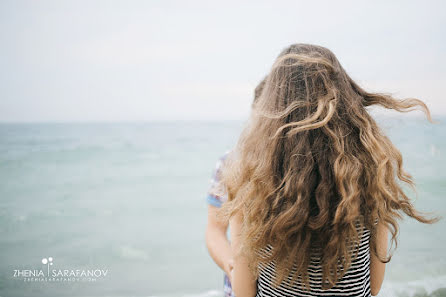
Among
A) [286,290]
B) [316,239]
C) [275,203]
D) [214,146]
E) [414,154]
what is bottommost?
[214,146]

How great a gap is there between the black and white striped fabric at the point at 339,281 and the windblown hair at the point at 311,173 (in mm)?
35

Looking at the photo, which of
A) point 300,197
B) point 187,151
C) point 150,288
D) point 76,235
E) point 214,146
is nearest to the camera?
point 300,197

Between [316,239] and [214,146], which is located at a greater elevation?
[316,239]

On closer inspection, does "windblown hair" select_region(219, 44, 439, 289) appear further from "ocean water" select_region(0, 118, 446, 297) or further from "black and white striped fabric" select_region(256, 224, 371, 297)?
"ocean water" select_region(0, 118, 446, 297)

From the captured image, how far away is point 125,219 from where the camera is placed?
6926 mm

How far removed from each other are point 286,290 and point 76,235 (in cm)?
629

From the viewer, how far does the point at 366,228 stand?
1.04m

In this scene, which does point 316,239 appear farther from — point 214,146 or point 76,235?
point 214,146

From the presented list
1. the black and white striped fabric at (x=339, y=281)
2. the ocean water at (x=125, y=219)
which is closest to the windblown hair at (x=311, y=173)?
the black and white striped fabric at (x=339, y=281)

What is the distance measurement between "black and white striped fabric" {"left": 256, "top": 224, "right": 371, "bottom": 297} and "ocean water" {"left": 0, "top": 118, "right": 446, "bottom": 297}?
615 mm

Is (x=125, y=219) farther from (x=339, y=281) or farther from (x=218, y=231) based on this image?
(x=339, y=281)

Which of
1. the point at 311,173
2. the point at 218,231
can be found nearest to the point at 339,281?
the point at 311,173

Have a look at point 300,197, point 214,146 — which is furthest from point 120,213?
point 214,146

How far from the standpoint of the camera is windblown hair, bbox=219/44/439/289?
93 centimetres
